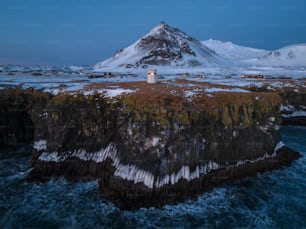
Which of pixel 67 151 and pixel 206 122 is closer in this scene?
pixel 206 122

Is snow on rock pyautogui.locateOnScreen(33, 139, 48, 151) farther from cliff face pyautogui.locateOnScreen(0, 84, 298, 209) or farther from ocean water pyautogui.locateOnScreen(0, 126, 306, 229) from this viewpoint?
ocean water pyautogui.locateOnScreen(0, 126, 306, 229)

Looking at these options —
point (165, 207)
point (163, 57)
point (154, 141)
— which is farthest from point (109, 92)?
point (163, 57)

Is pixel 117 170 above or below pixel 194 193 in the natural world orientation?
above

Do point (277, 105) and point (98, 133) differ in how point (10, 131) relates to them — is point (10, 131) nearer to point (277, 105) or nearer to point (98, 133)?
point (98, 133)

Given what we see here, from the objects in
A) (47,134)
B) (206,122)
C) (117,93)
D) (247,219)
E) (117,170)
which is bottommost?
(247,219)

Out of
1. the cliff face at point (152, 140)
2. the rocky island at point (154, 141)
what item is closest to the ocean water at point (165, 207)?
the rocky island at point (154, 141)

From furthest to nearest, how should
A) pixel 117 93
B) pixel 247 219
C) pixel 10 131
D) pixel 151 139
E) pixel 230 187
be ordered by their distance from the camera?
pixel 10 131 < pixel 117 93 < pixel 230 187 < pixel 151 139 < pixel 247 219

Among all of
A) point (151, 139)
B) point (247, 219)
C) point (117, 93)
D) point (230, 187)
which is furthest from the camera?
point (117, 93)

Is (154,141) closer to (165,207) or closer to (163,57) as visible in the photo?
(165,207)

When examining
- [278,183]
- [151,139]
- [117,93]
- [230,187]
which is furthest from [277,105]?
[117,93]
